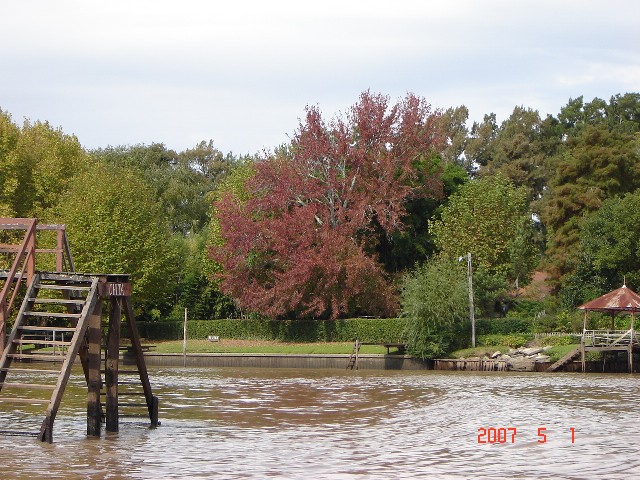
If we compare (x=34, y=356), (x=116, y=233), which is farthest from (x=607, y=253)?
(x=34, y=356)

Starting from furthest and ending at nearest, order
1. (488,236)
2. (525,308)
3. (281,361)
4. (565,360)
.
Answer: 1. (525,308)
2. (488,236)
3. (281,361)
4. (565,360)

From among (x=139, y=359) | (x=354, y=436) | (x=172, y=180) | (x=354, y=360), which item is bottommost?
(x=354, y=436)

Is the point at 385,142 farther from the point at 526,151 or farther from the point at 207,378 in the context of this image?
the point at 526,151

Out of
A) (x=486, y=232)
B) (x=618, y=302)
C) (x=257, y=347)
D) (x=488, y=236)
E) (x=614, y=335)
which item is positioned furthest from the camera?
(x=488, y=236)

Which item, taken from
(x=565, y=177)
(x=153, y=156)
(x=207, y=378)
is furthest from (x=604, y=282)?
(x=153, y=156)

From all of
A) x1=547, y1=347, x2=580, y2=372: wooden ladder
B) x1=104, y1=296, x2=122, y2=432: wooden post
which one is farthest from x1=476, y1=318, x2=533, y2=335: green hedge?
x1=104, y1=296, x2=122, y2=432: wooden post

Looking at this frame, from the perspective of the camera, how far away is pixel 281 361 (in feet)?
197

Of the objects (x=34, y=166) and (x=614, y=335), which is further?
(x=34, y=166)

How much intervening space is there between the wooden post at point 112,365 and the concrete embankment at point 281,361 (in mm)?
34488

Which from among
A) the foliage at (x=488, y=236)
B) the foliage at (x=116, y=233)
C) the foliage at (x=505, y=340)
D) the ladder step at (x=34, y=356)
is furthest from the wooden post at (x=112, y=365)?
Result: the foliage at (x=116, y=233)

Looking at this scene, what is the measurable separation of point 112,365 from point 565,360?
3371 centimetres

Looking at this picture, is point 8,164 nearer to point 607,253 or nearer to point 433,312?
point 433,312
